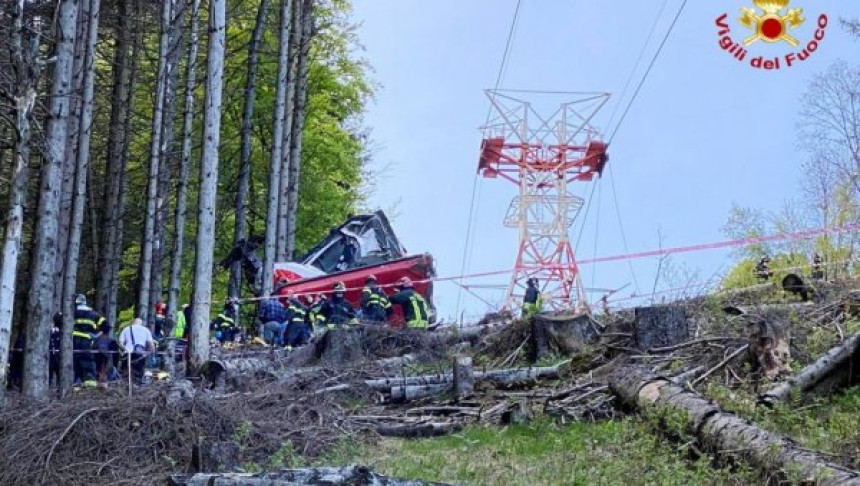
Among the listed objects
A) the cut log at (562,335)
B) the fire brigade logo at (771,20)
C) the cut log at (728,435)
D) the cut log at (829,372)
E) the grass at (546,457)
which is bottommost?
the grass at (546,457)

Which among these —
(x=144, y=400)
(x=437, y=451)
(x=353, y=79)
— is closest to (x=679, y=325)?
(x=437, y=451)

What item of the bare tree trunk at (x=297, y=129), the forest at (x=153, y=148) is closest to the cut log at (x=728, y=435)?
the forest at (x=153, y=148)

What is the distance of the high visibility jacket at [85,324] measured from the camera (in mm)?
18516

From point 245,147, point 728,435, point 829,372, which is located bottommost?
point 728,435

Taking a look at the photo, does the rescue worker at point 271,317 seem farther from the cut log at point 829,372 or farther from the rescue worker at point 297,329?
the cut log at point 829,372

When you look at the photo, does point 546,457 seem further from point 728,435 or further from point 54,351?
point 54,351

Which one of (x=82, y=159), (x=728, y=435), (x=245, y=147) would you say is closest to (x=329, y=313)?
(x=82, y=159)

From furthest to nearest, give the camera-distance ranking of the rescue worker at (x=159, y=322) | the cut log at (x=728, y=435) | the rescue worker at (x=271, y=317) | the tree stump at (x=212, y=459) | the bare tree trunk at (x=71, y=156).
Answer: the rescue worker at (x=159, y=322) → the rescue worker at (x=271, y=317) → the bare tree trunk at (x=71, y=156) → the tree stump at (x=212, y=459) → the cut log at (x=728, y=435)

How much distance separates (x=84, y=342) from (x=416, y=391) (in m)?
7.91

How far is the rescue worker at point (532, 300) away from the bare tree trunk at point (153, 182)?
8667mm

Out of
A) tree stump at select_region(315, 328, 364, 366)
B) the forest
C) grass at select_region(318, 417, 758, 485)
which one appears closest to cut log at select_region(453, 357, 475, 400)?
grass at select_region(318, 417, 758, 485)

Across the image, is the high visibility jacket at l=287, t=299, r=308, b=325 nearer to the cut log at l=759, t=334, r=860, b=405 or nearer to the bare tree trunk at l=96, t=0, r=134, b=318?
the bare tree trunk at l=96, t=0, r=134, b=318

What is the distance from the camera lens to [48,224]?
1506 centimetres

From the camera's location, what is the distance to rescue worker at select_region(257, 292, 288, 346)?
2183 cm
